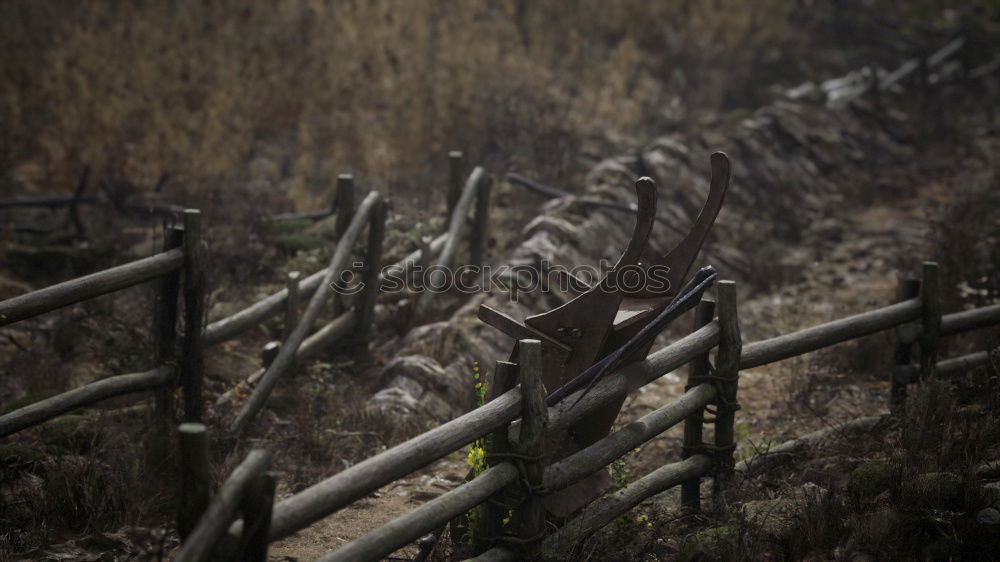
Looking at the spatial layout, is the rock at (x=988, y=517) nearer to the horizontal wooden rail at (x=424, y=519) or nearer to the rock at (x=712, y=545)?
the rock at (x=712, y=545)

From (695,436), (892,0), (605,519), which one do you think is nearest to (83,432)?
(605,519)

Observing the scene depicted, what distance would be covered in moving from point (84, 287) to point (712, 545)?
312 centimetres

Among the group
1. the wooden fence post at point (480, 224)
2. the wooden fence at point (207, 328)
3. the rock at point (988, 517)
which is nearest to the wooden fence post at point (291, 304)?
the wooden fence at point (207, 328)

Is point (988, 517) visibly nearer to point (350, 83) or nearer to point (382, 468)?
point (382, 468)

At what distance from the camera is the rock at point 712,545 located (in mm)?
3689

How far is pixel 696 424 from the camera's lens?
445 cm

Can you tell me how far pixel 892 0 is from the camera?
14688 millimetres

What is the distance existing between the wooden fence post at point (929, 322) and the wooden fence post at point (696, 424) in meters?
1.64

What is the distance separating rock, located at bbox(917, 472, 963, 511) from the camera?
150 inches

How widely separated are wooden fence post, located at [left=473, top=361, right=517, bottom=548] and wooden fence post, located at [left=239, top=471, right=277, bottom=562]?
1.09m

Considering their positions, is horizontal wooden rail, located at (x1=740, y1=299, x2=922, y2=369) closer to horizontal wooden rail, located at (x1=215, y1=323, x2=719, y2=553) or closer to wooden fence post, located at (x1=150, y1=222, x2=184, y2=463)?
horizontal wooden rail, located at (x1=215, y1=323, x2=719, y2=553)

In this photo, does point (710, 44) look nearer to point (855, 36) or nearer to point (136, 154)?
point (855, 36)

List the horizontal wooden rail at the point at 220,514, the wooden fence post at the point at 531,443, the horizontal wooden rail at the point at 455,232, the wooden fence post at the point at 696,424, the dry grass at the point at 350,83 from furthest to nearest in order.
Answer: the dry grass at the point at 350,83
the horizontal wooden rail at the point at 455,232
the wooden fence post at the point at 696,424
the wooden fence post at the point at 531,443
the horizontal wooden rail at the point at 220,514

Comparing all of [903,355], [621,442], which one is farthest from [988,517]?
[903,355]
